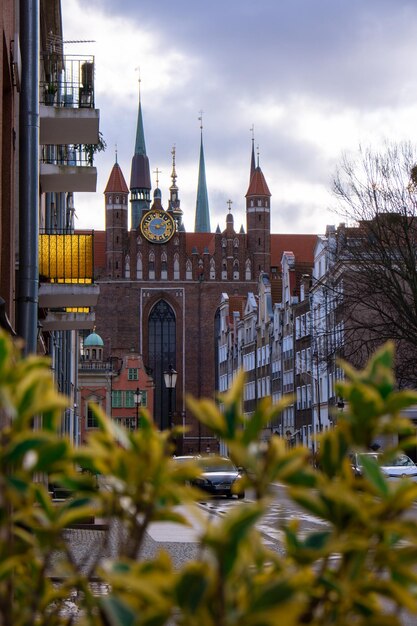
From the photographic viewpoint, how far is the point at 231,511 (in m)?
2.02

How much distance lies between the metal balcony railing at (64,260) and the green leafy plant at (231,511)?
1742 centimetres

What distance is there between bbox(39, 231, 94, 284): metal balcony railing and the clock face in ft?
288

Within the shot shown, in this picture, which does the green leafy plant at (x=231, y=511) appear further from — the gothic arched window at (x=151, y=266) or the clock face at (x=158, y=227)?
the clock face at (x=158, y=227)

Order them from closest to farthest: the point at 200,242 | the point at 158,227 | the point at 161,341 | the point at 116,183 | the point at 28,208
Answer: the point at 28,208, the point at 161,341, the point at 158,227, the point at 116,183, the point at 200,242

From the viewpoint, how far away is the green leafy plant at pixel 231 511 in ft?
6.22

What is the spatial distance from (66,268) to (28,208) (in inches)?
314

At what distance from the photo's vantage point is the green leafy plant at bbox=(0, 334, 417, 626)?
6.22ft

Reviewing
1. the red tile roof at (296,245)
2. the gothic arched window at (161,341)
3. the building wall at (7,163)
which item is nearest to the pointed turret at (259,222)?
the red tile roof at (296,245)

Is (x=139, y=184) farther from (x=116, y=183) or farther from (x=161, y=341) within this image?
(x=161, y=341)

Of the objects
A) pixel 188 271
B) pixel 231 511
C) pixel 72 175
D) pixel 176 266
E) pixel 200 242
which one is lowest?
pixel 231 511

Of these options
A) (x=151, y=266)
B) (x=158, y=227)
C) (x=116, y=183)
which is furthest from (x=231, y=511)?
(x=116, y=183)

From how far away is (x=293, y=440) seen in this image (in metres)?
74.0

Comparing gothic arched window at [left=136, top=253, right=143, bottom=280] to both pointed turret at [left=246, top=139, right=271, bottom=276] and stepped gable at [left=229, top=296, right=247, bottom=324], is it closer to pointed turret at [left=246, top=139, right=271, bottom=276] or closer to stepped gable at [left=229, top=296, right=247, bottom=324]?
stepped gable at [left=229, top=296, right=247, bottom=324]

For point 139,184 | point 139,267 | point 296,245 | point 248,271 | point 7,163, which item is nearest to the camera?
point 7,163
